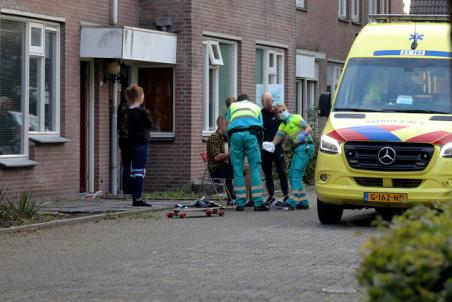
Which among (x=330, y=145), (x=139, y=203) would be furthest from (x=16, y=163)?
(x=330, y=145)

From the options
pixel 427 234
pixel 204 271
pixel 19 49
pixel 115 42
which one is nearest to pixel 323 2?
pixel 115 42

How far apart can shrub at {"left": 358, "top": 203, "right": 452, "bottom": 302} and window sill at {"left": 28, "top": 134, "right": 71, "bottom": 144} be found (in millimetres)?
14846

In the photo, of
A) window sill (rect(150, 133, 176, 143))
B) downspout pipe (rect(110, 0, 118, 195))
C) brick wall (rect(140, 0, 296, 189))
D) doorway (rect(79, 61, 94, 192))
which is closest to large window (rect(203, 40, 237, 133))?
brick wall (rect(140, 0, 296, 189))

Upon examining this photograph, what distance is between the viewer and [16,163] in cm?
1827

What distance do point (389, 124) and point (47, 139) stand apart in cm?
657

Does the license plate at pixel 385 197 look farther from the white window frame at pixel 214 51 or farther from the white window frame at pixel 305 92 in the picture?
the white window frame at pixel 305 92

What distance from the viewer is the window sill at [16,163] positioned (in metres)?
17.9

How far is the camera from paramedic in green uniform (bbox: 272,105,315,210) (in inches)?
722

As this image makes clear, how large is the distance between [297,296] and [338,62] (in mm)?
26177

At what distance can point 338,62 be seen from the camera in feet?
114

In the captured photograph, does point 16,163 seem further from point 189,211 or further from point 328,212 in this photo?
point 328,212

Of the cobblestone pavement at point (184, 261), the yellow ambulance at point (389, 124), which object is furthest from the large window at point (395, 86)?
the cobblestone pavement at point (184, 261)

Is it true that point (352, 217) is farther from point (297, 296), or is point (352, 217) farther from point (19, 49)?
point (297, 296)

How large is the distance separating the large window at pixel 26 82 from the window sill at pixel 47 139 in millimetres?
96
